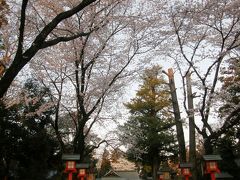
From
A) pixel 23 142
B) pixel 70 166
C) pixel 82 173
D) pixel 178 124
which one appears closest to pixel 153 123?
pixel 23 142

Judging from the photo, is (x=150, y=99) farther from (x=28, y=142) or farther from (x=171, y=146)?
(x=28, y=142)

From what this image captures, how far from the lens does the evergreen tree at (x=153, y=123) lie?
24.9 metres

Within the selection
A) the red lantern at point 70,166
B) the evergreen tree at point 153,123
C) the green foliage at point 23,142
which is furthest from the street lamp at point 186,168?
the evergreen tree at point 153,123

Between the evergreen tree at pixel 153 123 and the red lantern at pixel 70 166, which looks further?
the evergreen tree at pixel 153 123

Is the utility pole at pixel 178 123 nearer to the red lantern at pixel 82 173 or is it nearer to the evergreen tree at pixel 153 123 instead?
the red lantern at pixel 82 173

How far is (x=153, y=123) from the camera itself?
25531mm

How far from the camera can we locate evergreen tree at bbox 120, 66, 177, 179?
81.8 feet

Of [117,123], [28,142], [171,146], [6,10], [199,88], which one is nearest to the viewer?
[6,10]

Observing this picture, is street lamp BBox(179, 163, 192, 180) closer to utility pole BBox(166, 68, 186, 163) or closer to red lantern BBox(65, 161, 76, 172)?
utility pole BBox(166, 68, 186, 163)

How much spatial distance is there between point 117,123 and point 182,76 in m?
4.53

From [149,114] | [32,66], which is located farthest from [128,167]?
[32,66]

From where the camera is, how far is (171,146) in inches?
995

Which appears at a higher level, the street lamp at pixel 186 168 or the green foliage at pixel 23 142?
the green foliage at pixel 23 142

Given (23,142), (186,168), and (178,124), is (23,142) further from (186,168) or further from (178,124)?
(186,168)
